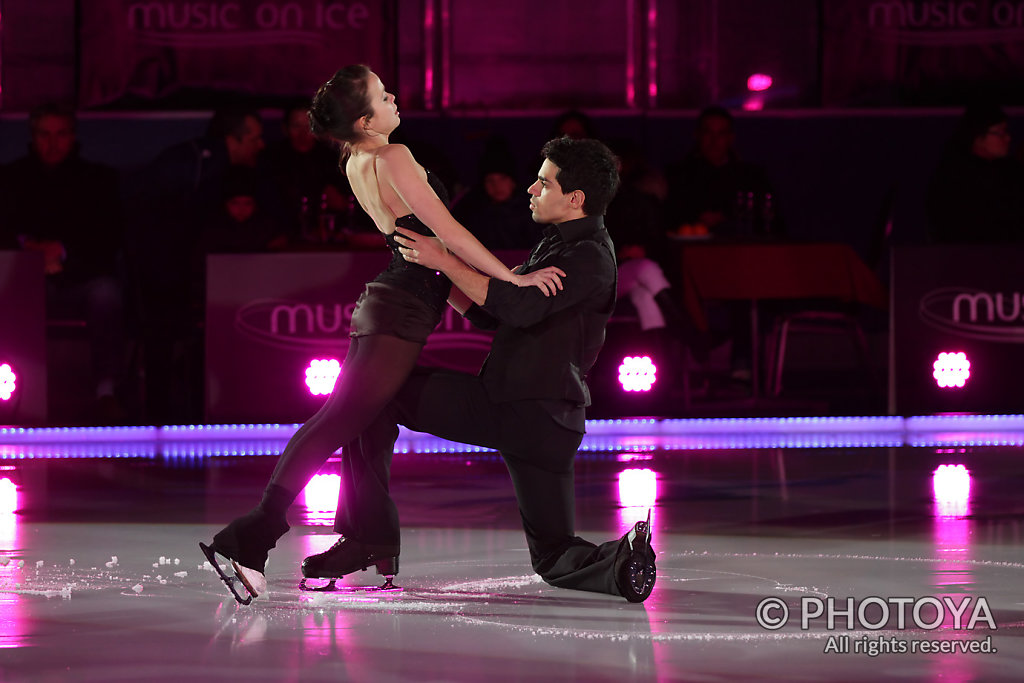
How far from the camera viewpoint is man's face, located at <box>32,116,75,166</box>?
9.34 meters

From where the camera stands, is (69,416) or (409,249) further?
(69,416)

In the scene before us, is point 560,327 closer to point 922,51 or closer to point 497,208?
point 497,208

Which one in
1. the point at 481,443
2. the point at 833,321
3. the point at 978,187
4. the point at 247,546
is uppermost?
the point at 978,187

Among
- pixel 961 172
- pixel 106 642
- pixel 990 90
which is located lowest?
pixel 106 642

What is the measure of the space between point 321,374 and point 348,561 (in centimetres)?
396

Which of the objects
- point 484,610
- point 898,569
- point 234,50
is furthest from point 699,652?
point 234,50

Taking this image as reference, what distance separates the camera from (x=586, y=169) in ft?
14.6

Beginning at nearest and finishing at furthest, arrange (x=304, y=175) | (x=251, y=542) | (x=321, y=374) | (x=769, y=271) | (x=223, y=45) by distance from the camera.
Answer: (x=251, y=542), (x=321, y=374), (x=769, y=271), (x=304, y=175), (x=223, y=45)

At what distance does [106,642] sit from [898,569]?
2215mm

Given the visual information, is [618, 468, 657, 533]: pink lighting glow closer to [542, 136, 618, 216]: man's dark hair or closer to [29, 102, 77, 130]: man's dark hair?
[542, 136, 618, 216]: man's dark hair

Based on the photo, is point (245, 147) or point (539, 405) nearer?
point (539, 405)

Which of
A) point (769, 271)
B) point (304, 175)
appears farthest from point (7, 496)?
point (769, 271)

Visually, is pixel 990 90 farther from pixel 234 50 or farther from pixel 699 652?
pixel 699 652

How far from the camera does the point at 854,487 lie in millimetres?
6461
